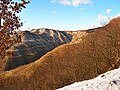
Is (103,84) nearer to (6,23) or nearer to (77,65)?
(6,23)

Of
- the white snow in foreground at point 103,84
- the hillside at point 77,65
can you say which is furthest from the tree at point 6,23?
the hillside at point 77,65

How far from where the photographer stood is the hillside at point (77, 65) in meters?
60.5

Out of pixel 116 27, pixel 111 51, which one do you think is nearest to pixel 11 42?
pixel 111 51

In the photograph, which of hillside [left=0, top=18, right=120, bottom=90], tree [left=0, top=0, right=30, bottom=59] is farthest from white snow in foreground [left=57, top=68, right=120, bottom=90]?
hillside [left=0, top=18, right=120, bottom=90]

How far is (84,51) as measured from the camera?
82.1 meters

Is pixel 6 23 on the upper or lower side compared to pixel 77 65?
upper

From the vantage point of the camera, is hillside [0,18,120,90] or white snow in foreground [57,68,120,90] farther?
hillside [0,18,120,90]

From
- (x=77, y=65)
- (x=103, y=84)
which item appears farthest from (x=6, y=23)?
(x=77, y=65)

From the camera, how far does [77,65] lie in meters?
73.1

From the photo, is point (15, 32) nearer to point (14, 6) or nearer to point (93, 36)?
point (14, 6)

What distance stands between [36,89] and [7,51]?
5609cm

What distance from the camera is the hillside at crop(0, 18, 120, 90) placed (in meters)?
60.5

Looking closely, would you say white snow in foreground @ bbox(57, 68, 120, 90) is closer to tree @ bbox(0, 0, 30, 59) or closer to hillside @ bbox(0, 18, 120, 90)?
tree @ bbox(0, 0, 30, 59)

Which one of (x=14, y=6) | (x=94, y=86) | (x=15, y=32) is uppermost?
(x=14, y=6)
